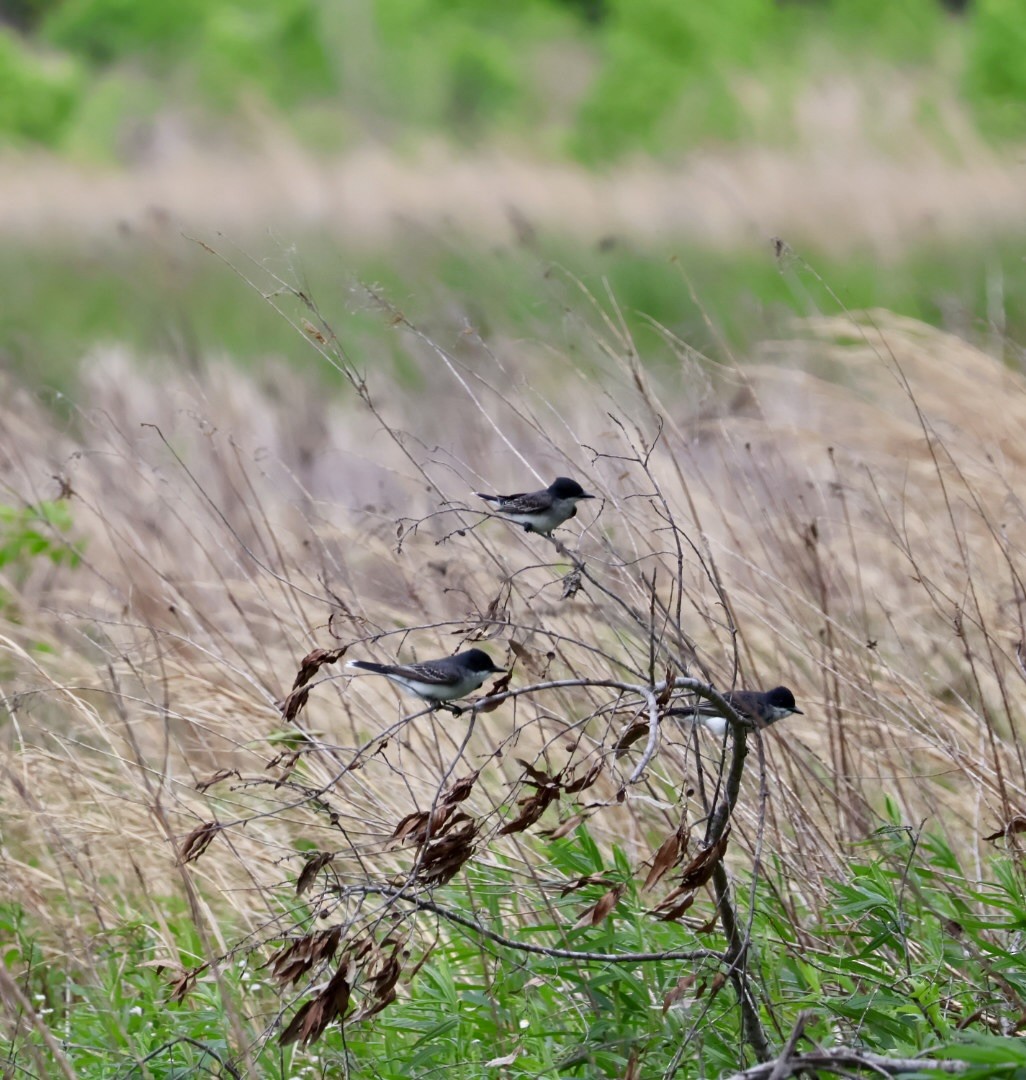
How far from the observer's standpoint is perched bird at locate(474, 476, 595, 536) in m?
3.45

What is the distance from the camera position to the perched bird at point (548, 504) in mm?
3451

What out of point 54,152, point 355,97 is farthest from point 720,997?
point 355,97

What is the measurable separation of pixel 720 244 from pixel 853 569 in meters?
Answer: 10.4

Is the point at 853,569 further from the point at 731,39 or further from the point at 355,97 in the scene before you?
the point at 355,97

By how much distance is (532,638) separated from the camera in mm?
3090

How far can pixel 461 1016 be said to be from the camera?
2.80m

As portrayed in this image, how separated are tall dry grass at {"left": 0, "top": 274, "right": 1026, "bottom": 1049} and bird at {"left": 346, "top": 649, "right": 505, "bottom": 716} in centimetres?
12

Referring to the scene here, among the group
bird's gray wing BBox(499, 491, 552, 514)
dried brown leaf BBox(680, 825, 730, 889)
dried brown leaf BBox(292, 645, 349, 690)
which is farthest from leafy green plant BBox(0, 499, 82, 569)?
dried brown leaf BBox(680, 825, 730, 889)

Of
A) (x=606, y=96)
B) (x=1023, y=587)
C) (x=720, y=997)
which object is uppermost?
(x=1023, y=587)

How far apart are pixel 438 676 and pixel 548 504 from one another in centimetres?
59

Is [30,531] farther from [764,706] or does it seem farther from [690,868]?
[690,868]

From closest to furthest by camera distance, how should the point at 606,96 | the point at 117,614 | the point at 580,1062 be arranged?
1. the point at 580,1062
2. the point at 117,614
3. the point at 606,96

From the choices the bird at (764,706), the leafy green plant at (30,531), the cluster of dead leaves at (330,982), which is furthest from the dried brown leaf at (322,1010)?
the leafy green plant at (30,531)

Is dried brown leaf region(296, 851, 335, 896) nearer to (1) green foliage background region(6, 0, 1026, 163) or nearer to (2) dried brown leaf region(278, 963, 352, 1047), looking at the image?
(2) dried brown leaf region(278, 963, 352, 1047)
